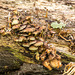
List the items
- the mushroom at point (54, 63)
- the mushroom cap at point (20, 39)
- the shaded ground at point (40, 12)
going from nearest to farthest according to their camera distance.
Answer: the mushroom cap at point (20, 39)
the mushroom at point (54, 63)
the shaded ground at point (40, 12)

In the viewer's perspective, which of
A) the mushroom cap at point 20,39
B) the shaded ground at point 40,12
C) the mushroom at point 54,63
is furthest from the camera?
the shaded ground at point 40,12

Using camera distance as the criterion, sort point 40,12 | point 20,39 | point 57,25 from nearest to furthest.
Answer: point 20,39
point 57,25
point 40,12

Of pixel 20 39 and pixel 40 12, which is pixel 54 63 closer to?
pixel 20 39

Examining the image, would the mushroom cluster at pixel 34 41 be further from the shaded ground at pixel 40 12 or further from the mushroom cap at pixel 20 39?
the shaded ground at pixel 40 12

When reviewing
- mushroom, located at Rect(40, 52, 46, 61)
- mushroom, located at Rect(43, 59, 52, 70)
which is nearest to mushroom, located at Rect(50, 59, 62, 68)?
mushroom, located at Rect(43, 59, 52, 70)

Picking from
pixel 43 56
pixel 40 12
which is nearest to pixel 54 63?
pixel 43 56

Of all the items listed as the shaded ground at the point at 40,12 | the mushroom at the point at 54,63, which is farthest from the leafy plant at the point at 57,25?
the mushroom at the point at 54,63

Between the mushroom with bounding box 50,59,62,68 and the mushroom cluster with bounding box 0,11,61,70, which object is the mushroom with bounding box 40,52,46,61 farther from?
the mushroom with bounding box 50,59,62,68

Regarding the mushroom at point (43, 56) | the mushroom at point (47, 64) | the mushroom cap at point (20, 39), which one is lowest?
the mushroom at point (47, 64)

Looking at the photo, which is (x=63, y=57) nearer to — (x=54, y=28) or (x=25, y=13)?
(x=54, y=28)

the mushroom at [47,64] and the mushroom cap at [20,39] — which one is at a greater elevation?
the mushroom cap at [20,39]
